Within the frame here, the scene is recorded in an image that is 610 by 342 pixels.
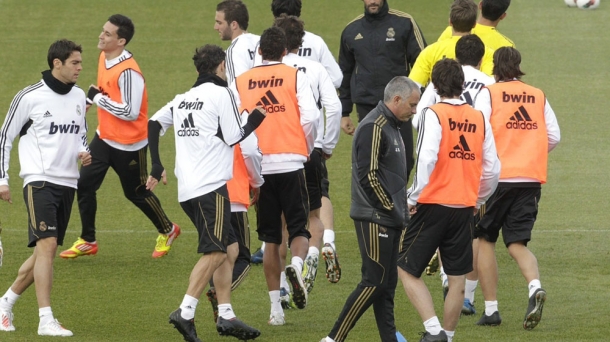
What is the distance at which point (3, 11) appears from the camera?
2405 centimetres

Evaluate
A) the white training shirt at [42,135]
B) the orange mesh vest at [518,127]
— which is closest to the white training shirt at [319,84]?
the orange mesh vest at [518,127]

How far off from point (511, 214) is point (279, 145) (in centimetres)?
190

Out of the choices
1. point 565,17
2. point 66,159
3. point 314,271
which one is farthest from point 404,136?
point 565,17

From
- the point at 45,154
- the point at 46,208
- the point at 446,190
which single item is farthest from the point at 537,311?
the point at 45,154

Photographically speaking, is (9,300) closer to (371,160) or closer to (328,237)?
(328,237)

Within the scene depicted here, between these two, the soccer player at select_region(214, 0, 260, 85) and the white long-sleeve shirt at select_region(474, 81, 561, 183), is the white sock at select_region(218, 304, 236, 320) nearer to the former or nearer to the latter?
the white long-sleeve shirt at select_region(474, 81, 561, 183)

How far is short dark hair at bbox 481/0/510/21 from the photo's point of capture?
9.95 metres

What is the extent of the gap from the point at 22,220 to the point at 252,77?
4.73 m

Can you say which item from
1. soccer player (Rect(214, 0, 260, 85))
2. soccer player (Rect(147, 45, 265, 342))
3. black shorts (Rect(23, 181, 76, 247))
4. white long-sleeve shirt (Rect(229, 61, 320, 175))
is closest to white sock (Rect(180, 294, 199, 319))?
soccer player (Rect(147, 45, 265, 342))

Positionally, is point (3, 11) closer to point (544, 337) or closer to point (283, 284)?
point (283, 284)

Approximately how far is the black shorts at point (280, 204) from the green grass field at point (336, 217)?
715 millimetres

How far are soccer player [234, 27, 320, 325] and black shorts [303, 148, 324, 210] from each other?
80 centimetres

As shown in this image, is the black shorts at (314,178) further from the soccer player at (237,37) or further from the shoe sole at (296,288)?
the shoe sole at (296,288)

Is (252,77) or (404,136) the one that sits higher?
(252,77)
